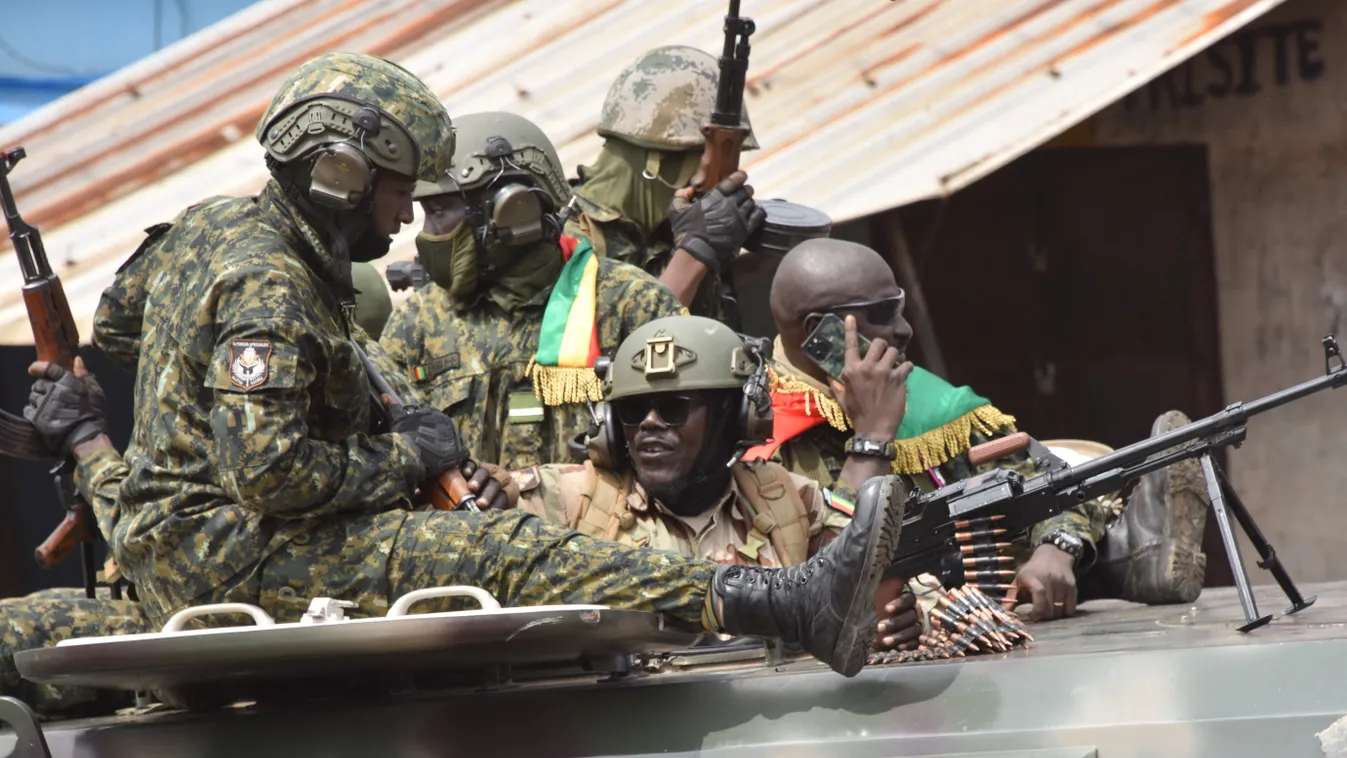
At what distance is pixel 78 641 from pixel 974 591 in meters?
2.23

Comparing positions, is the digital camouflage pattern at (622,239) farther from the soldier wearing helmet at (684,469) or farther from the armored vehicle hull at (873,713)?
the armored vehicle hull at (873,713)

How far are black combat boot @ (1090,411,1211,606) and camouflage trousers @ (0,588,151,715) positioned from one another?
3.14 metres

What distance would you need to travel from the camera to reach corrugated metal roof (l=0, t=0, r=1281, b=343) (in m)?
8.34

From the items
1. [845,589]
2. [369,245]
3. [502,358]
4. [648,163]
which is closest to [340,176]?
[369,245]

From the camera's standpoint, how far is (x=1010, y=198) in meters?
10.3

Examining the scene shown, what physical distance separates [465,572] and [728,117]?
117 inches

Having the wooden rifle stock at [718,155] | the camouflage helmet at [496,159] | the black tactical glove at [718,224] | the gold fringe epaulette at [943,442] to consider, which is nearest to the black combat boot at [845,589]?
the gold fringe epaulette at [943,442]

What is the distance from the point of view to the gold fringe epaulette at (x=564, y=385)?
6.85m

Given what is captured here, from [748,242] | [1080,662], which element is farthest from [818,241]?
[1080,662]

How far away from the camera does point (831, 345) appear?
689 centimetres

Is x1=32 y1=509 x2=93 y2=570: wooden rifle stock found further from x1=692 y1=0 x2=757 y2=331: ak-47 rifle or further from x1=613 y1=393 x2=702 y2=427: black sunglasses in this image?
x1=692 y1=0 x2=757 y2=331: ak-47 rifle

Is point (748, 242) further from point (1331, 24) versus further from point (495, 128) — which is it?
point (1331, 24)

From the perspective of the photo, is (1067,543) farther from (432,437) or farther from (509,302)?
(432,437)

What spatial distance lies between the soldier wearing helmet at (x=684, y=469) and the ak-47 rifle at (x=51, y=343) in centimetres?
134
